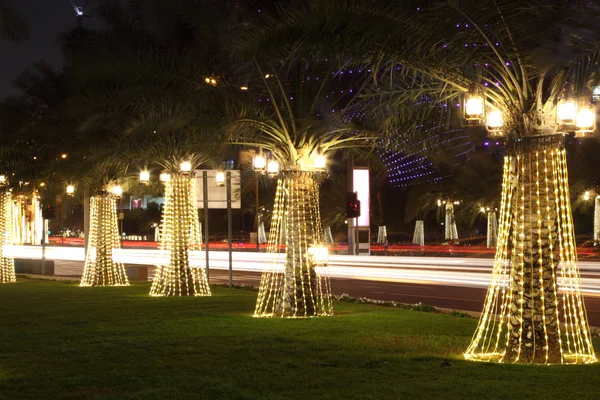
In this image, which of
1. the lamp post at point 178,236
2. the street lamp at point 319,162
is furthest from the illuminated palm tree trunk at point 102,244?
the street lamp at point 319,162

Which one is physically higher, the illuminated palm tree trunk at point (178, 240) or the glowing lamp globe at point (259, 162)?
the glowing lamp globe at point (259, 162)

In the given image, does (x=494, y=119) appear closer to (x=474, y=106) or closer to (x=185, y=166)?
(x=474, y=106)

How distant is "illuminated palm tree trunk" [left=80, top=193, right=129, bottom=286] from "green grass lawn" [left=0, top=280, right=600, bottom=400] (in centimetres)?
950

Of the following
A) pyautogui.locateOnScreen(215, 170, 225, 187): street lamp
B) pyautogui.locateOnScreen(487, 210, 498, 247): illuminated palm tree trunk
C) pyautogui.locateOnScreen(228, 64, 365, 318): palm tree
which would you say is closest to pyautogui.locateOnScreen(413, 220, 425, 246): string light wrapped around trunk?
pyautogui.locateOnScreen(487, 210, 498, 247): illuminated palm tree trunk

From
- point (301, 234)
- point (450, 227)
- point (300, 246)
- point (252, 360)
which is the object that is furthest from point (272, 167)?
point (450, 227)

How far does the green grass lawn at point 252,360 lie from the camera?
374 inches

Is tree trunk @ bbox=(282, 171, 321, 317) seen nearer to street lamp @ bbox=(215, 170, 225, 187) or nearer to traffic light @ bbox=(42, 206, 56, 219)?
street lamp @ bbox=(215, 170, 225, 187)

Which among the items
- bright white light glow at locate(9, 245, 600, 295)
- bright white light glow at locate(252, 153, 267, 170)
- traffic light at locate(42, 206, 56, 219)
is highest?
bright white light glow at locate(252, 153, 267, 170)

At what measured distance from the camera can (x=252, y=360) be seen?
11.7 meters

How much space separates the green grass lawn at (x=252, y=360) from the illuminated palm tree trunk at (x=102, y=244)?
31.2ft

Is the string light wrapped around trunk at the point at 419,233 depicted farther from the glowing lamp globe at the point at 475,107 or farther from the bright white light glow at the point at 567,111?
the bright white light glow at the point at 567,111

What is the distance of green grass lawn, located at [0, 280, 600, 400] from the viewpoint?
951 cm

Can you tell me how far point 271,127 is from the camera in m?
17.9

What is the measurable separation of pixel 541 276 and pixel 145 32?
46.3 feet
